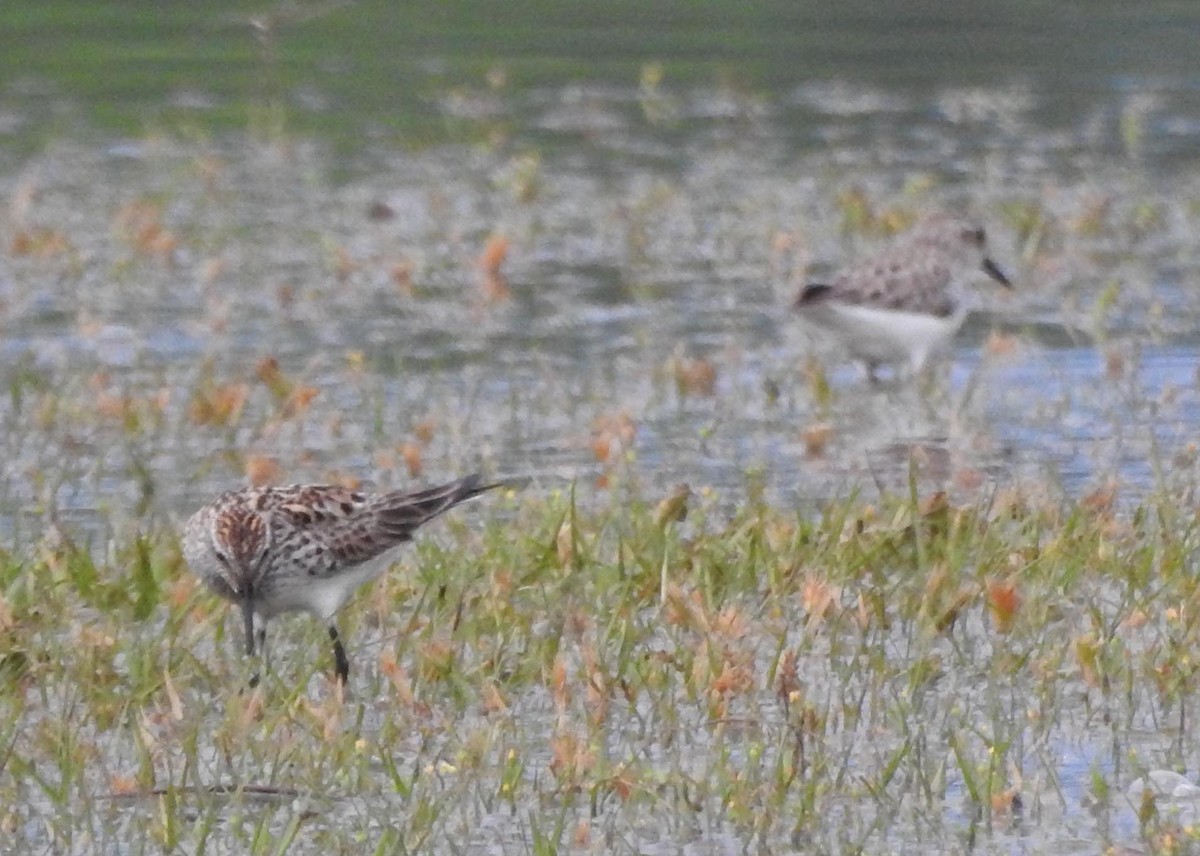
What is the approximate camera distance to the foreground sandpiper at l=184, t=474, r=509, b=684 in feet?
24.6

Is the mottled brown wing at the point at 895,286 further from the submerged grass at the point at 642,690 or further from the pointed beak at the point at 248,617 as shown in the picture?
the pointed beak at the point at 248,617

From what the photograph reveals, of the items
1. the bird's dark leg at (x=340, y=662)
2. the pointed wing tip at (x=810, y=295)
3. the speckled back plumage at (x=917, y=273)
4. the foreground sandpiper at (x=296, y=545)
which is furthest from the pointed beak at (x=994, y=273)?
the bird's dark leg at (x=340, y=662)

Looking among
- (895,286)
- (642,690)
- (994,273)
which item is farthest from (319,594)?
(994,273)

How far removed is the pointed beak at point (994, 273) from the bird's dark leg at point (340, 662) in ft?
21.1

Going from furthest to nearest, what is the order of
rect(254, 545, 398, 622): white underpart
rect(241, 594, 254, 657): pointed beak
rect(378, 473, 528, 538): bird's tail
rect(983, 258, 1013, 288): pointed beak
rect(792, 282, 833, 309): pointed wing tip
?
rect(983, 258, 1013, 288): pointed beak, rect(792, 282, 833, 309): pointed wing tip, rect(378, 473, 528, 538): bird's tail, rect(254, 545, 398, 622): white underpart, rect(241, 594, 254, 657): pointed beak

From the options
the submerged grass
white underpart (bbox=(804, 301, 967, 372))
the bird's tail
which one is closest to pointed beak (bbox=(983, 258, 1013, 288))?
white underpart (bbox=(804, 301, 967, 372))

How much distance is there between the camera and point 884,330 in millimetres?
12000

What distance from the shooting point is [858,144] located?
688 inches

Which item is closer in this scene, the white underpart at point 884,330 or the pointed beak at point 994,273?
the white underpart at point 884,330

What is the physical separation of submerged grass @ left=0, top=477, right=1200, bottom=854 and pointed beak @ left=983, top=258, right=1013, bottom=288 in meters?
4.31

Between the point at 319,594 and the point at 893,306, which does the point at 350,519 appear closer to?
the point at 319,594

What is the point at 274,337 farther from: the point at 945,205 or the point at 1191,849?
the point at 1191,849

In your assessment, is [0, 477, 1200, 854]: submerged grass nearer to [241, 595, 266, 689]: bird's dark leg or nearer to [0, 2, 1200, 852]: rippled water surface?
[241, 595, 266, 689]: bird's dark leg

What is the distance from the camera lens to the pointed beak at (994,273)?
1330 cm
